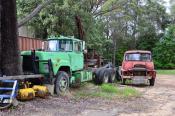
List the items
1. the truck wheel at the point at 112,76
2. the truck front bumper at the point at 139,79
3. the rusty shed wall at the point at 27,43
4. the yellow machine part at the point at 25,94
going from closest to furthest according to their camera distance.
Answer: the yellow machine part at the point at 25,94
the rusty shed wall at the point at 27,43
the truck front bumper at the point at 139,79
the truck wheel at the point at 112,76

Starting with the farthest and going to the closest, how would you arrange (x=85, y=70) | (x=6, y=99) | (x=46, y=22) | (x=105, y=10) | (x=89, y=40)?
(x=105, y=10) < (x=89, y=40) < (x=46, y=22) < (x=85, y=70) < (x=6, y=99)

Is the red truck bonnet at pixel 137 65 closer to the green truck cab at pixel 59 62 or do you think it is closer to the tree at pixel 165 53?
the green truck cab at pixel 59 62

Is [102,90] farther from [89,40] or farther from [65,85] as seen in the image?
[89,40]

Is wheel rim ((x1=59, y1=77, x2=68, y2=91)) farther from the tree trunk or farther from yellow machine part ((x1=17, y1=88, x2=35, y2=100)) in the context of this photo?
yellow machine part ((x1=17, y1=88, x2=35, y2=100))

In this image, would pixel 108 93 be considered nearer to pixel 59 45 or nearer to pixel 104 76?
pixel 59 45

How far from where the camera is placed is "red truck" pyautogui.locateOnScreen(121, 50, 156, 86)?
23.3 meters

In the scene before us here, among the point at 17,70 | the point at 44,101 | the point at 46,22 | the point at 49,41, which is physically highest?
the point at 46,22

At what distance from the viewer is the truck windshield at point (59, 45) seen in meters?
18.0

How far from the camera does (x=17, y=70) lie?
48.9 feet

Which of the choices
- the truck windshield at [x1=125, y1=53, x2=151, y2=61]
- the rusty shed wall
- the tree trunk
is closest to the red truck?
the truck windshield at [x1=125, y1=53, x2=151, y2=61]

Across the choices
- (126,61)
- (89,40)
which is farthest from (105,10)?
(126,61)

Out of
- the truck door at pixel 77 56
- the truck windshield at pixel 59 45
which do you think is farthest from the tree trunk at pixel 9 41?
the truck door at pixel 77 56

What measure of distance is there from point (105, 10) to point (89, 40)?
5.21 m

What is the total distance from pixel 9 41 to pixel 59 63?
107 inches
